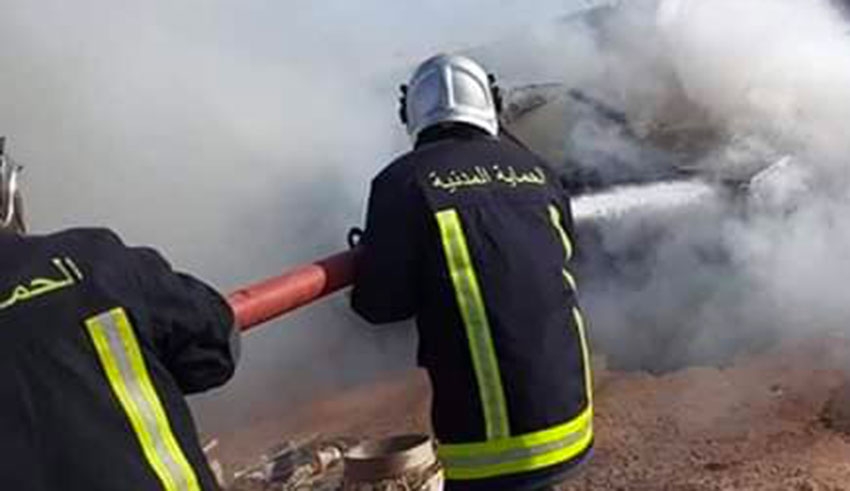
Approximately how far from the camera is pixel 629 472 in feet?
18.9

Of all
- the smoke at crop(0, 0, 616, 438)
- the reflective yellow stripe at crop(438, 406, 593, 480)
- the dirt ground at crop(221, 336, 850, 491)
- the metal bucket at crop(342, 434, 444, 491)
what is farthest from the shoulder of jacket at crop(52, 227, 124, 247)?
the smoke at crop(0, 0, 616, 438)

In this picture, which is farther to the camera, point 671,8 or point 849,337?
point 671,8

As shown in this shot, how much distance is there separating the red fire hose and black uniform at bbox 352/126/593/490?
201mm

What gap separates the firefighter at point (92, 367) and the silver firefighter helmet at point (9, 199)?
7cm

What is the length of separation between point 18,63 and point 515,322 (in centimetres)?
608

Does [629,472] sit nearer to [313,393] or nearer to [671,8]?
[313,393]

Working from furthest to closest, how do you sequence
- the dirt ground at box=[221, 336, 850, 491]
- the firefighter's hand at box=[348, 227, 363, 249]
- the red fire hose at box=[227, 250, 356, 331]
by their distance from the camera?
the dirt ground at box=[221, 336, 850, 491], the firefighter's hand at box=[348, 227, 363, 249], the red fire hose at box=[227, 250, 356, 331]

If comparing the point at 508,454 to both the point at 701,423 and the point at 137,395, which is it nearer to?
the point at 137,395

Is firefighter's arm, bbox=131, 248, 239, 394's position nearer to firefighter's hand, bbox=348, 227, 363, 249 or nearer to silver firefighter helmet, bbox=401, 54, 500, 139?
firefighter's hand, bbox=348, 227, 363, 249

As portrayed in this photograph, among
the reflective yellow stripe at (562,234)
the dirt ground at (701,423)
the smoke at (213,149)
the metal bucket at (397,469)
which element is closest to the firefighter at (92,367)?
the reflective yellow stripe at (562,234)

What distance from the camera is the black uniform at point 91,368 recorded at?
7.29 ft

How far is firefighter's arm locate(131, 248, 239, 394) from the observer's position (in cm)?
236

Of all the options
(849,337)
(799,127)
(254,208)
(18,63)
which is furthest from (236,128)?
(849,337)

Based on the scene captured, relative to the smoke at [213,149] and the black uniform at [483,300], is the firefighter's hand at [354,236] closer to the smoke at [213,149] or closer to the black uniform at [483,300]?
the black uniform at [483,300]
